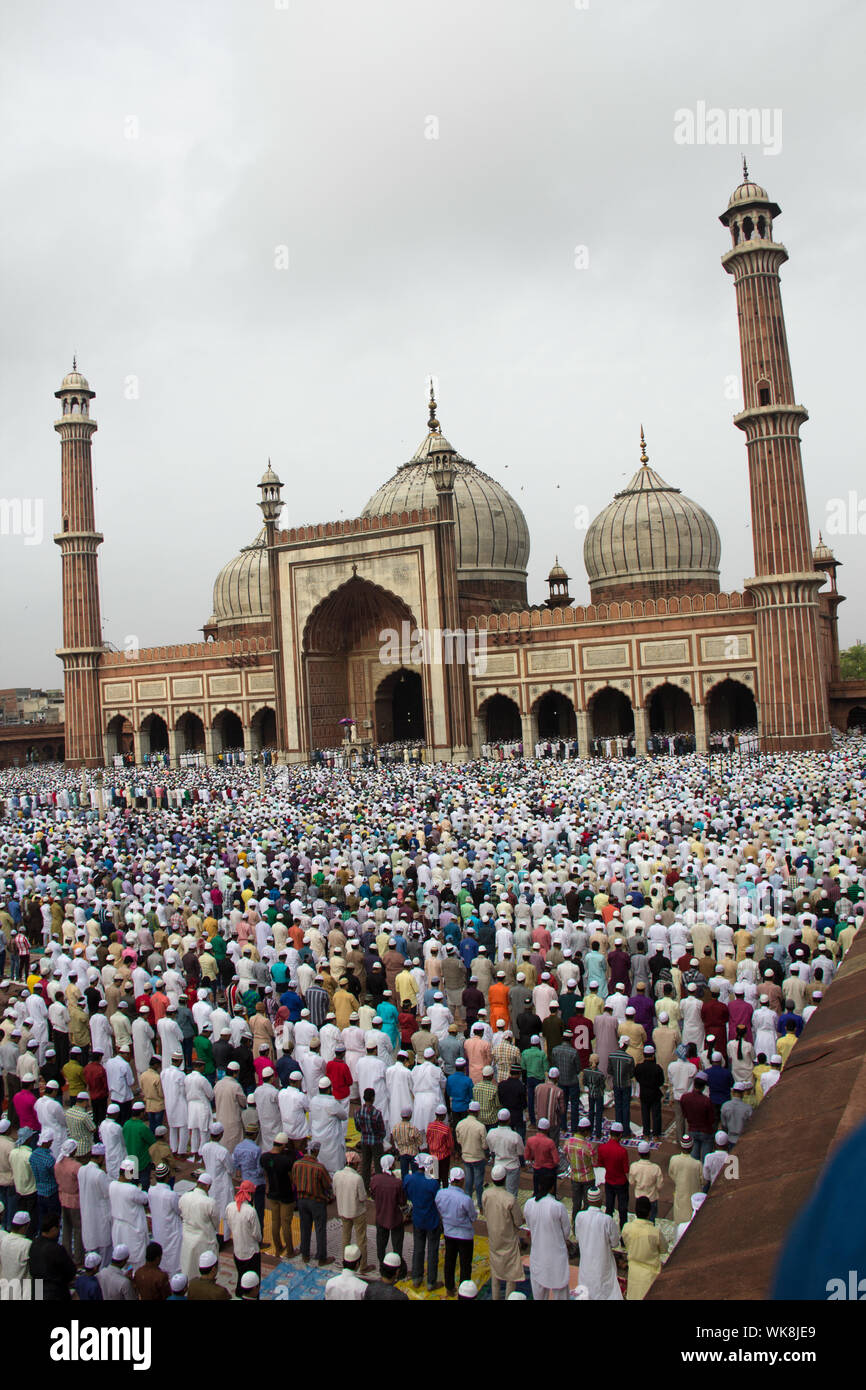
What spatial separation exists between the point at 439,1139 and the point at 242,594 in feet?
139

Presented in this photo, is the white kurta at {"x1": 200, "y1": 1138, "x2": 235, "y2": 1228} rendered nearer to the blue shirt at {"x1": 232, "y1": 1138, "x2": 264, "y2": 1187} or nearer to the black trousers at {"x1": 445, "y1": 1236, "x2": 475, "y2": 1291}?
the blue shirt at {"x1": 232, "y1": 1138, "x2": 264, "y2": 1187}

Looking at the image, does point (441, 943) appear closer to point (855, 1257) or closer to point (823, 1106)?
point (823, 1106)

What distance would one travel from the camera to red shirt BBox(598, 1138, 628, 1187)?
5.57 meters

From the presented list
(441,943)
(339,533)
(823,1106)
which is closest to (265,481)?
(339,533)

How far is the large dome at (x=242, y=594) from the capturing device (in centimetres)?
4631

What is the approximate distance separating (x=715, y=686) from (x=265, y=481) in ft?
67.4

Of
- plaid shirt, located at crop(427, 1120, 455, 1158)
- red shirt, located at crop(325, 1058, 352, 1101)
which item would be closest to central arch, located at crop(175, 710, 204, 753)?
red shirt, located at crop(325, 1058, 352, 1101)

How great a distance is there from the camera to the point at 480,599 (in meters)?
36.3

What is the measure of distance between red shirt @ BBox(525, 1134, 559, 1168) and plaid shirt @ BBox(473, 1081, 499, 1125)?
0.81m

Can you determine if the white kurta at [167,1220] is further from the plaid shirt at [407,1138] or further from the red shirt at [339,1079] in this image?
the red shirt at [339,1079]

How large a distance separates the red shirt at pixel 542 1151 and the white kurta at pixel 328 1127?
50.1 inches

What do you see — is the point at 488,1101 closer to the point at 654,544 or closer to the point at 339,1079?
the point at 339,1079

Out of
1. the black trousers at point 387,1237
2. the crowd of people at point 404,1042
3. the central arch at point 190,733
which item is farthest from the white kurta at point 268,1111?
the central arch at point 190,733

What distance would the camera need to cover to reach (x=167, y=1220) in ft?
17.8
